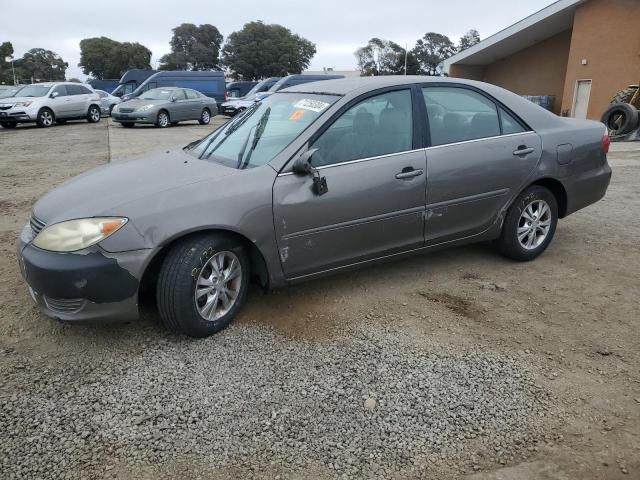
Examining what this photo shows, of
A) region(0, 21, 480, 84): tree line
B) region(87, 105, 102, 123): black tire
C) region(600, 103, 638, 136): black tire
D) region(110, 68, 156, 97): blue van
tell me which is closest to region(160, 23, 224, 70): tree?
region(0, 21, 480, 84): tree line

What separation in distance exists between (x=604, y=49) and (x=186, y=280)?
1973 cm

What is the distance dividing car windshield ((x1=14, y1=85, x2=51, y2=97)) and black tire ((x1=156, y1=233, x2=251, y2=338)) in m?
19.7

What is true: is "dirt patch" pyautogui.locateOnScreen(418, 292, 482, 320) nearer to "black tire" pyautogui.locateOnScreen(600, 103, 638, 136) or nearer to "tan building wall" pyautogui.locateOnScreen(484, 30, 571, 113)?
"black tire" pyautogui.locateOnScreen(600, 103, 638, 136)

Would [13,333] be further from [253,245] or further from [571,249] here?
[571,249]

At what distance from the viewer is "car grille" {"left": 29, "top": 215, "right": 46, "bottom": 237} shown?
322cm

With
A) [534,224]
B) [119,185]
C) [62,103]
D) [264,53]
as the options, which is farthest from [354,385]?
[264,53]

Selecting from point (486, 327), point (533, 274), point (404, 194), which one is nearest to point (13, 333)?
point (404, 194)

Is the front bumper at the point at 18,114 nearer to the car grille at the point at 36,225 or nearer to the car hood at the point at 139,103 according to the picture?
the car hood at the point at 139,103

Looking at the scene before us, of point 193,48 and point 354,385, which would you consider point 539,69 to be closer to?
point 354,385

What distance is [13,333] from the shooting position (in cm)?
343

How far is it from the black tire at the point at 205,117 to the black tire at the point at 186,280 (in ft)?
64.5

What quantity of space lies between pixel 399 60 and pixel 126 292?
3331 inches

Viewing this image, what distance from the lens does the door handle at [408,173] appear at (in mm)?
3762

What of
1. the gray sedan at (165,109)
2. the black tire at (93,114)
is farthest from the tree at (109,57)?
the gray sedan at (165,109)
